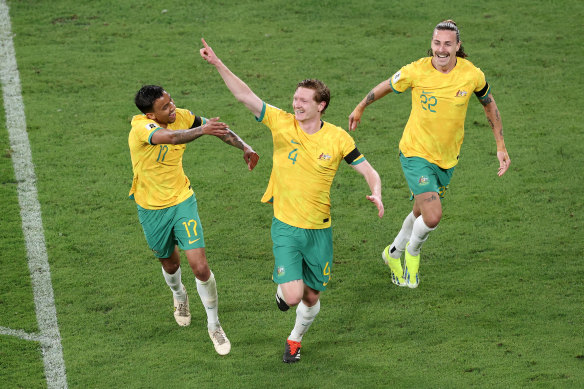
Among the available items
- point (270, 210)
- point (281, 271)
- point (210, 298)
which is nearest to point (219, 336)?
point (210, 298)

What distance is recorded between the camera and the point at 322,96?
6.50 m

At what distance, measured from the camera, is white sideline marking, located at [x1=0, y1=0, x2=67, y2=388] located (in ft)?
23.2

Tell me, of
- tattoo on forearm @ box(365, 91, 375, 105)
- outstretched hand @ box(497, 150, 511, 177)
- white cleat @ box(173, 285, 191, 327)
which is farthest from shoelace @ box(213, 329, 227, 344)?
outstretched hand @ box(497, 150, 511, 177)

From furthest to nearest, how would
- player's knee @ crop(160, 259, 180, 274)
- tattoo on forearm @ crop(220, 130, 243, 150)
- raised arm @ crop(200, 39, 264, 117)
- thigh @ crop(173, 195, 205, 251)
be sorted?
player's knee @ crop(160, 259, 180, 274)
thigh @ crop(173, 195, 205, 251)
tattoo on forearm @ crop(220, 130, 243, 150)
raised arm @ crop(200, 39, 264, 117)

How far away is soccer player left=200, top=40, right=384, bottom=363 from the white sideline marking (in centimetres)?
201

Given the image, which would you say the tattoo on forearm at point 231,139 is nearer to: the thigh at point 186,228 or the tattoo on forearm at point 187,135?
the tattoo on forearm at point 187,135

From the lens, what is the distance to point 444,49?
7520 mm

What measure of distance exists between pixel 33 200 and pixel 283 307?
12.8 ft

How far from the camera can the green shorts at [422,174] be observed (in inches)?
301

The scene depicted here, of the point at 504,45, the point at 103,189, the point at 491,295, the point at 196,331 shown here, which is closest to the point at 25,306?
the point at 196,331

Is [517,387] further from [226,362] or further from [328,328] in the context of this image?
[226,362]

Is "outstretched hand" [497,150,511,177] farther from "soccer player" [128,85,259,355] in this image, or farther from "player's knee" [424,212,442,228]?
"soccer player" [128,85,259,355]

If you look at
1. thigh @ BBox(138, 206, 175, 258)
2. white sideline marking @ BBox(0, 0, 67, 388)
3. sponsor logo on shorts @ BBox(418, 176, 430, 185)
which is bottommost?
white sideline marking @ BBox(0, 0, 67, 388)

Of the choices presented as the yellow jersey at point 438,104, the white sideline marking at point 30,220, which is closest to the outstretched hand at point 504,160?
the yellow jersey at point 438,104
